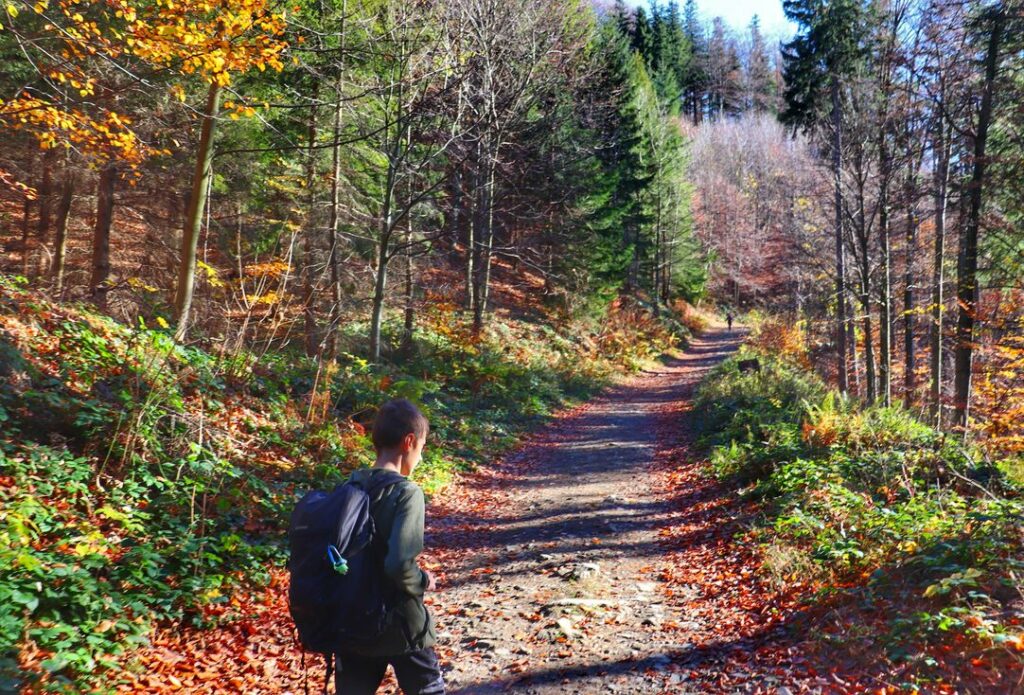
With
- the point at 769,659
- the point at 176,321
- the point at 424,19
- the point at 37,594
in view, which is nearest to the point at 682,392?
the point at 424,19

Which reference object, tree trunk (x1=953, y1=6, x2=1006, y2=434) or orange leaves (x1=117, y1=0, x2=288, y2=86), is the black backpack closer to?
orange leaves (x1=117, y1=0, x2=288, y2=86)

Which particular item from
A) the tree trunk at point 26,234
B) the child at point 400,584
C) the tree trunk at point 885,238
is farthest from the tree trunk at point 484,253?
the child at point 400,584

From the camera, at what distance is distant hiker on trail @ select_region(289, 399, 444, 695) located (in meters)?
2.54

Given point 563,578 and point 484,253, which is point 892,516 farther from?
point 484,253

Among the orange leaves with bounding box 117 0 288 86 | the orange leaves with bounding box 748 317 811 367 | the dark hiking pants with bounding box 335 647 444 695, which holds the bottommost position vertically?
the dark hiking pants with bounding box 335 647 444 695

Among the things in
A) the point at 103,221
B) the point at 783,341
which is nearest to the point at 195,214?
the point at 103,221

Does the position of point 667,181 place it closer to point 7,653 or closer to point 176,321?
point 176,321

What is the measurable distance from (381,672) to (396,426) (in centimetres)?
102

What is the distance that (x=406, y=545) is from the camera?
2650 millimetres

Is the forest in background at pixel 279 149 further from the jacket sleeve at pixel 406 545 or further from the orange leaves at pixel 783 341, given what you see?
the orange leaves at pixel 783 341

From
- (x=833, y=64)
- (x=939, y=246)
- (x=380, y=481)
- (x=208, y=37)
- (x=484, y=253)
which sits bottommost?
(x=380, y=481)

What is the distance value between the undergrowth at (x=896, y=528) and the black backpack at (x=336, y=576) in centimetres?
347

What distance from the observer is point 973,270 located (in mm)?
13648

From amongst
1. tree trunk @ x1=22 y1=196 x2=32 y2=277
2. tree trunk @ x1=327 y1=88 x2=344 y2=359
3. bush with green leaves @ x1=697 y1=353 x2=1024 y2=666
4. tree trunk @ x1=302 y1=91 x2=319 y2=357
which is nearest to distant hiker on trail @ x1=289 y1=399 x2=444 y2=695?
bush with green leaves @ x1=697 y1=353 x2=1024 y2=666
